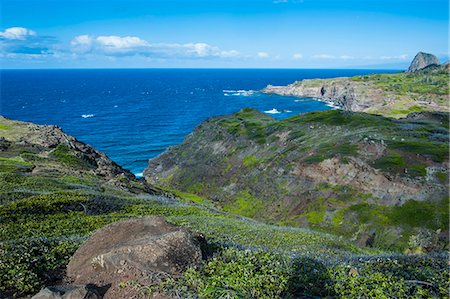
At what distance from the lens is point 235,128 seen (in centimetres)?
10712

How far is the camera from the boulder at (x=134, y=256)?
11602mm

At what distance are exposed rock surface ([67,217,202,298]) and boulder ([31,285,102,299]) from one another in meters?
0.52

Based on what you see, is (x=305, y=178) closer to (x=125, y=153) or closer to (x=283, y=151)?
(x=283, y=151)

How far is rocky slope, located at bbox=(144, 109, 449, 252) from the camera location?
55906mm

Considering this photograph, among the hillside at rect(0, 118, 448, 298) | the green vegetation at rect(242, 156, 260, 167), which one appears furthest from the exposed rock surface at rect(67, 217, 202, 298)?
the green vegetation at rect(242, 156, 260, 167)

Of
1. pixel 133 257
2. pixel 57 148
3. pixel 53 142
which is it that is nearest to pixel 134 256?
pixel 133 257

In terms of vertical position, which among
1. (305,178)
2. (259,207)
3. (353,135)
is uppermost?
(353,135)

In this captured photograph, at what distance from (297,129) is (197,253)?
84.8 meters

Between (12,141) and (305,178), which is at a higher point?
(12,141)

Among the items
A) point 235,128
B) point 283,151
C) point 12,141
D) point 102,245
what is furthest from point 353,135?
point 102,245

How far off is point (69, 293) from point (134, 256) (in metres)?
2.41

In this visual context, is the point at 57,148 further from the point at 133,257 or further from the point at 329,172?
the point at 133,257

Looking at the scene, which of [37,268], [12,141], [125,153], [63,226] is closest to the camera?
[37,268]

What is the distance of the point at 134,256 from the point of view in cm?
1202
